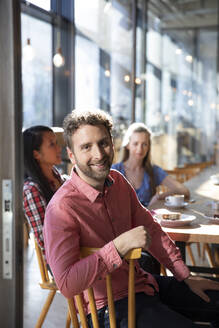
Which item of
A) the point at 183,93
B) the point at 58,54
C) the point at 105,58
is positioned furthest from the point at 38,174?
the point at 183,93

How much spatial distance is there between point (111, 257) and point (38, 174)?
0.99 metres

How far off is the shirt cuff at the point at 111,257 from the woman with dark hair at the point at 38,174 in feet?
2.74

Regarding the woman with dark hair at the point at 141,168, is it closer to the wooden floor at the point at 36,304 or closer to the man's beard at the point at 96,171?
the wooden floor at the point at 36,304

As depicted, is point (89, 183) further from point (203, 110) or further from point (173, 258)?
point (203, 110)

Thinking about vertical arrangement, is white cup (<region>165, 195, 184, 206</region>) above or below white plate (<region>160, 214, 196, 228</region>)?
above

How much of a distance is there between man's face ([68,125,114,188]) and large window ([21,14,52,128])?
302cm

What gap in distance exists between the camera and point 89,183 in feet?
5.60

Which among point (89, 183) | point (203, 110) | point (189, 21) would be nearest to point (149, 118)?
point (203, 110)

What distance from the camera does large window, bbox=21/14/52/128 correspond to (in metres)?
4.66

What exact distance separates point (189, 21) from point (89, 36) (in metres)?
4.04

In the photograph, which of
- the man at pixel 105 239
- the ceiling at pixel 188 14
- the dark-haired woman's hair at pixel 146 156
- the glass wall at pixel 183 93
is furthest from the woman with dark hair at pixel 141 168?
the ceiling at pixel 188 14

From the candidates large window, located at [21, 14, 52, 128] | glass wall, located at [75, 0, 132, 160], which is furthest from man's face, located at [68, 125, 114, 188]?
glass wall, located at [75, 0, 132, 160]

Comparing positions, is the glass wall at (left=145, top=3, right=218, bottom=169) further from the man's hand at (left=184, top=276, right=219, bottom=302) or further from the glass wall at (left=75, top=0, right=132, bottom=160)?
the man's hand at (left=184, top=276, right=219, bottom=302)

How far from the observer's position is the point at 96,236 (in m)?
1.63
